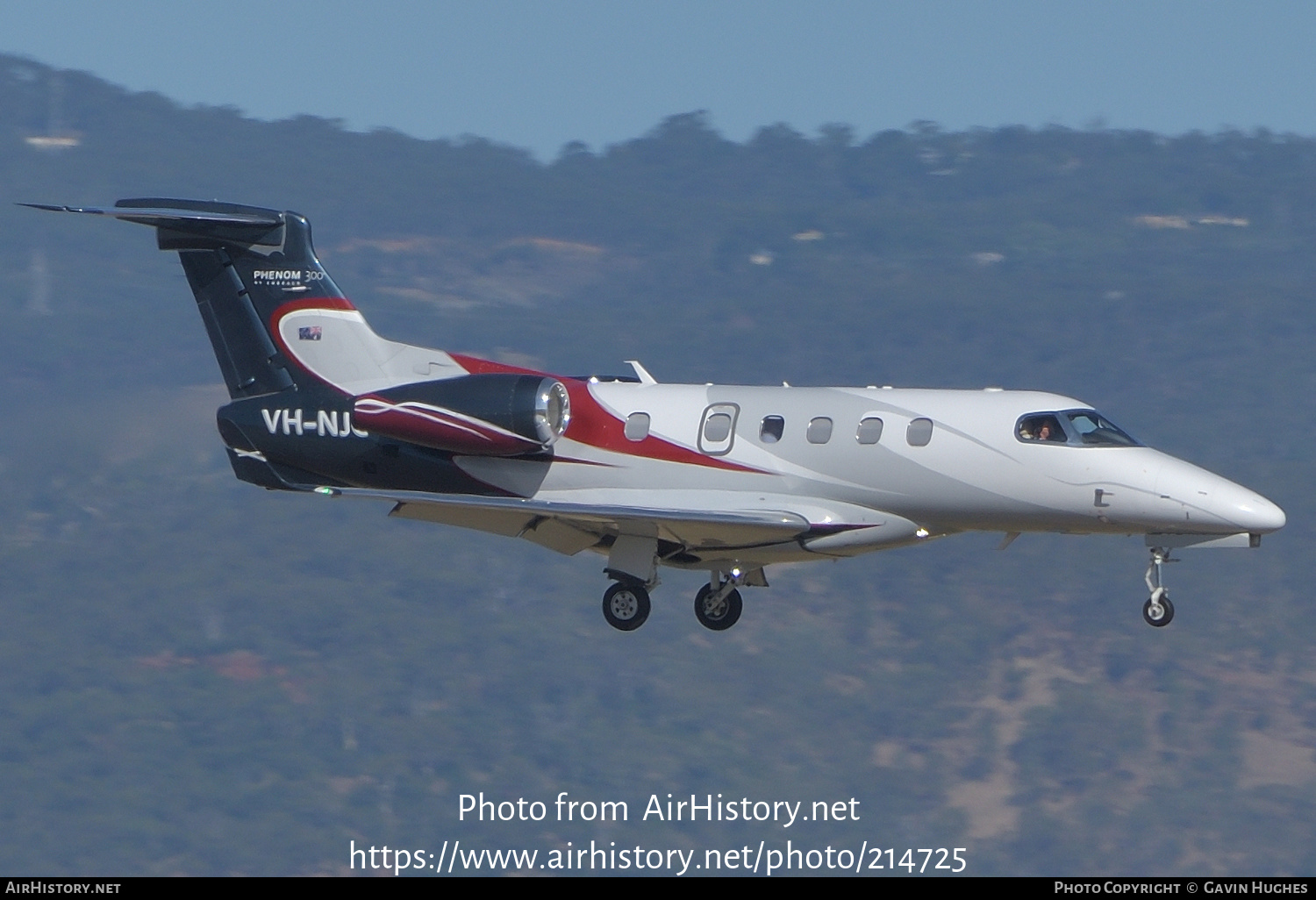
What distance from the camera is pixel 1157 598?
27.0 metres

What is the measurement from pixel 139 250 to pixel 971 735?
3983 inches

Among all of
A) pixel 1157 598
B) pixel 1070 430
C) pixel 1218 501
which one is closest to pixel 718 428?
pixel 1070 430

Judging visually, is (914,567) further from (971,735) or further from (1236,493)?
(1236,493)

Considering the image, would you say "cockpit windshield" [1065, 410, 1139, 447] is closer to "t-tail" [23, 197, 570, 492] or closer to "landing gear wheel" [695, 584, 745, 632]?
"landing gear wheel" [695, 584, 745, 632]

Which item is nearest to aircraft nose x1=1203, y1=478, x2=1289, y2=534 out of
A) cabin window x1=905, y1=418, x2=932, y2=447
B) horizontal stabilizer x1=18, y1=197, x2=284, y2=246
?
cabin window x1=905, y1=418, x2=932, y2=447

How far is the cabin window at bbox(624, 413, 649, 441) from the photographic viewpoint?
28.9 m

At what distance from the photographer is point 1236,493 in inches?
1056

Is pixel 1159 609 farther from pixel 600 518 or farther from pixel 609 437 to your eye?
pixel 609 437

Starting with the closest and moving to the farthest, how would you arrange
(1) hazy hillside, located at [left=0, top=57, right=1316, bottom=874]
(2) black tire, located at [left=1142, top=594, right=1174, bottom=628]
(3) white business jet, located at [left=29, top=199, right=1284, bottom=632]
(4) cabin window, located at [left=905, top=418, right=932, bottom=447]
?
(2) black tire, located at [left=1142, top=594, right=1174, bottom=628] < (3) white business jet, located at [left=29, top=199, right=1284, bottom=632] < (4) cabin window, located at [left=905, top=418, right=932, bottom=447] < (1) hazy hillside, located at [left=0, top=57, right=1316, bottom=874]

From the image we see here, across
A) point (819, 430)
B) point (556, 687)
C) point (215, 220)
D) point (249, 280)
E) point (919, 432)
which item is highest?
point (215, 220)

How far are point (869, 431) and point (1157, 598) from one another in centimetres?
436

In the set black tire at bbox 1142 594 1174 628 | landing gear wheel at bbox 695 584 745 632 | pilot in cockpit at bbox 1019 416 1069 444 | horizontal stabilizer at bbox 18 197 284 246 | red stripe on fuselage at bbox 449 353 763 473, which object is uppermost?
horizontal stabilizer at bbox 18 197 284 246

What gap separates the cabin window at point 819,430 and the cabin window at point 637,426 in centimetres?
232

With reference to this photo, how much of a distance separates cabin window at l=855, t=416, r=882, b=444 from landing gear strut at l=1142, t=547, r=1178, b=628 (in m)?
3.95
